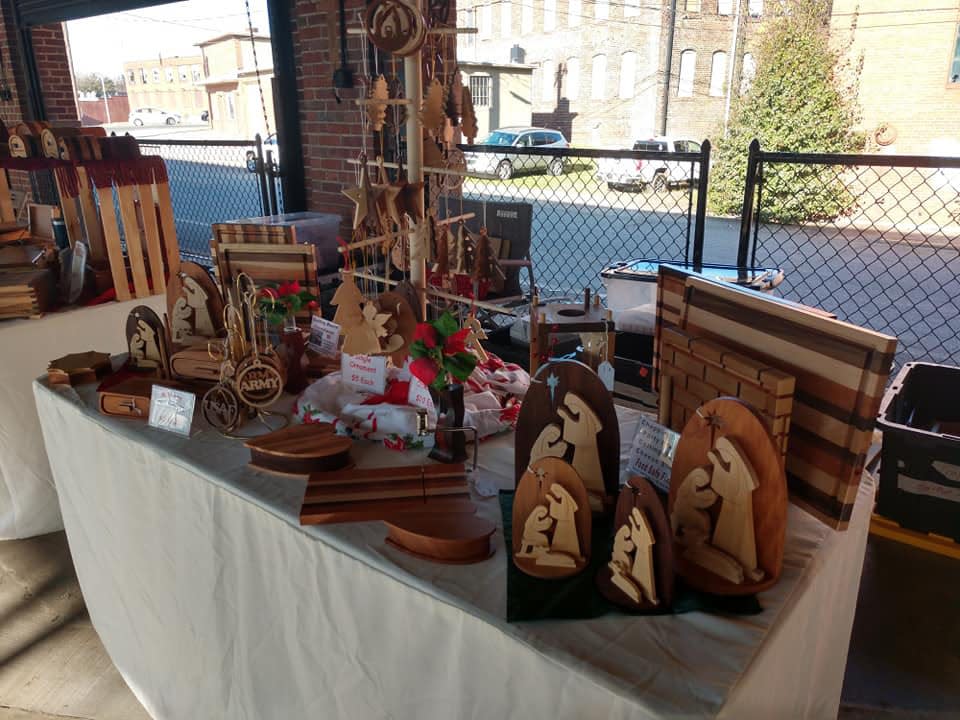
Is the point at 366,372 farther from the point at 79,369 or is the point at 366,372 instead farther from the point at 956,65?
the point at 956,65

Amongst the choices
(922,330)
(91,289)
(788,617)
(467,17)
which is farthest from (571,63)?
(788,617)

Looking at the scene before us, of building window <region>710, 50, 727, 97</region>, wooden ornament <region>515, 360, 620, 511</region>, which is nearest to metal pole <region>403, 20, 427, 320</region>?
wooden ornament <region>515, 360, 620, 511</region>

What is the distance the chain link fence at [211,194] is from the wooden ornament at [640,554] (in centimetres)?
328

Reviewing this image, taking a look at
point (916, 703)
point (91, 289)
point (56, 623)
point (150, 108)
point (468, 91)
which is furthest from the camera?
point (150, 108)

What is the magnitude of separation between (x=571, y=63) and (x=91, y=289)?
58.6 feet

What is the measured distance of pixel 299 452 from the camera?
3.56ft

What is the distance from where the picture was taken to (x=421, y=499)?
0.99 meters

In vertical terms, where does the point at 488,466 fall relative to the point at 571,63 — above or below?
below

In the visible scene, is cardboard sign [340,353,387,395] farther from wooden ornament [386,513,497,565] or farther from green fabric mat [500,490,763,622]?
green fabric mat [500,490,763,622]

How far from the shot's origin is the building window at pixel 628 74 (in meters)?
16.4

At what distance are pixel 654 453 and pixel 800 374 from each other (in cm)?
23

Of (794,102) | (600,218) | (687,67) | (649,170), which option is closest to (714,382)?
(600,218)

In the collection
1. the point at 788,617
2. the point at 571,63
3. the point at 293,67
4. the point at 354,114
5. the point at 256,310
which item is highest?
the point at 571,63

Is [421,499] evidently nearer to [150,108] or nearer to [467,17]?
[467,17]
